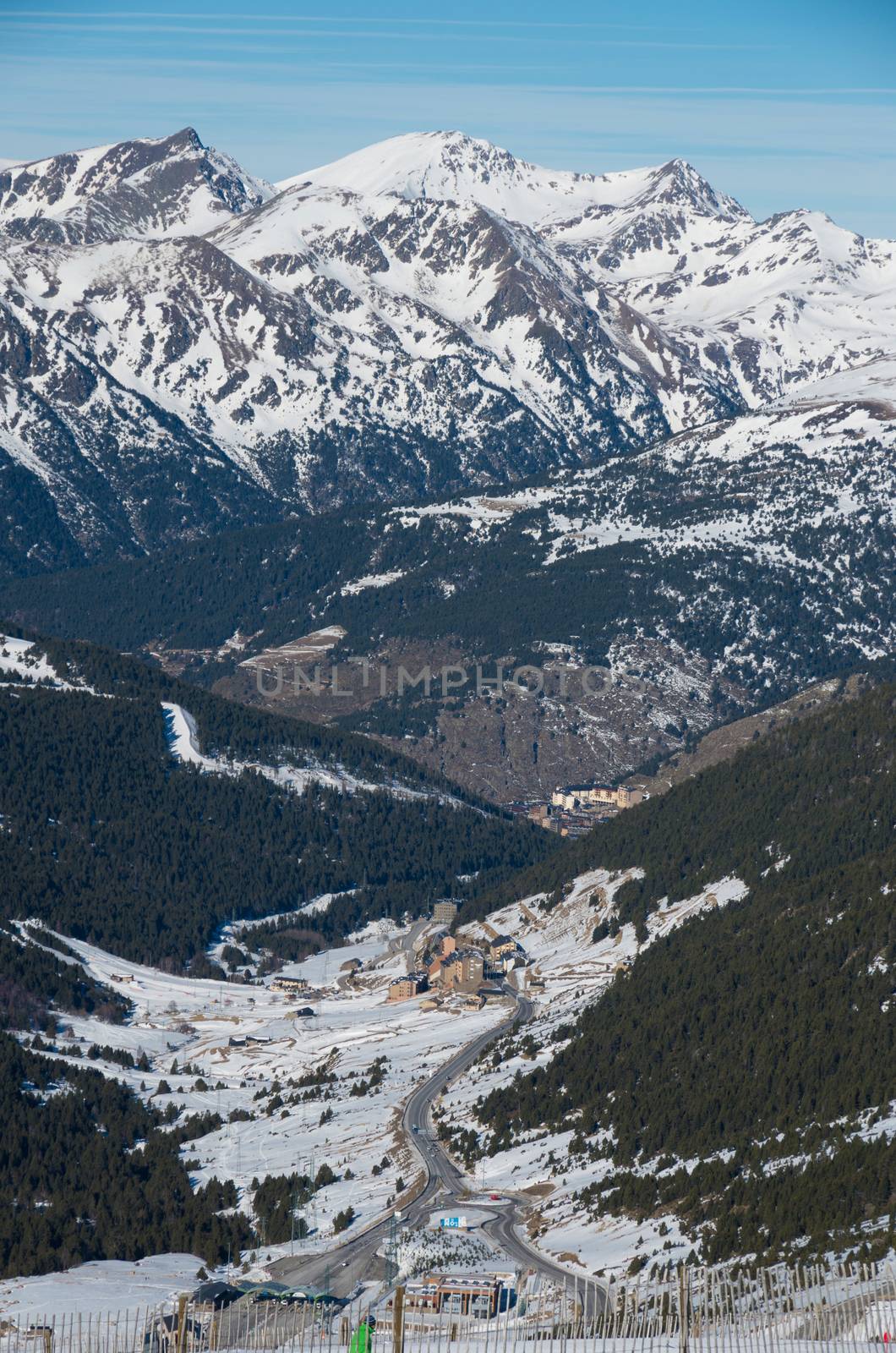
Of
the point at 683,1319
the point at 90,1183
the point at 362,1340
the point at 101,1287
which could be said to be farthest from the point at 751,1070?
the point at 683,1319

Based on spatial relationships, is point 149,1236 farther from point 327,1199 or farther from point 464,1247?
point 464,1247

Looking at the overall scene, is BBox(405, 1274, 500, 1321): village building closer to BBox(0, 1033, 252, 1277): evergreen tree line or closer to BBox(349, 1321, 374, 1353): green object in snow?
BBox(349, 1321, 374, 1353): green object in snow

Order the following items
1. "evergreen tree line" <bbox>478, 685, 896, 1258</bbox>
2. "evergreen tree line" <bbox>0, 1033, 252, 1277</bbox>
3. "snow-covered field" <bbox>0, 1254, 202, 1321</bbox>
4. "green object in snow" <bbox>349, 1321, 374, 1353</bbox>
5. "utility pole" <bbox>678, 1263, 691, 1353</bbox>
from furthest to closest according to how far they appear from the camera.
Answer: "evergreen tree line" <bbox>0, 1033, 252, 1277</bbox>
"evergreen tree line" <bbox>478, 685, 896, 1258</bbox>
"snow-covered field" <bbox>0, 1254, 202, 1321</bbox>
"green object in snow" <bbox>349, 1321, 374, 1353</bbox>
"utility pole" <bbox>678, 1263, 691, 1353</bbox>

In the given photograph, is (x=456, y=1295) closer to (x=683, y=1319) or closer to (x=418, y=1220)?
(x=418, y=1220)

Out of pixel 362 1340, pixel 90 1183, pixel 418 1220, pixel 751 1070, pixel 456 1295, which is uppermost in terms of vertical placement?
pixel 751 1070

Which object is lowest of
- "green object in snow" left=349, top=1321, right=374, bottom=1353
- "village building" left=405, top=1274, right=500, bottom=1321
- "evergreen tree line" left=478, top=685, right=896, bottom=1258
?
"green object in snow" left=349, top=1321, right=374, bottom=1353

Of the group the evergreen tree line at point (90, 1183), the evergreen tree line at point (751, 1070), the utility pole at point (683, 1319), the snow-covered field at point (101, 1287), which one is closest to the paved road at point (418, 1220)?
the evergreen tree line at point (751, 1070)

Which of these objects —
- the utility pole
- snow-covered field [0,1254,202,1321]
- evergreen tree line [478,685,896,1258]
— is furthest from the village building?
the utility pole

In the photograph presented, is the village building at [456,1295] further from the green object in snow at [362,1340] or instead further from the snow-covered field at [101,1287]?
the green object in snow at [362,1340]
